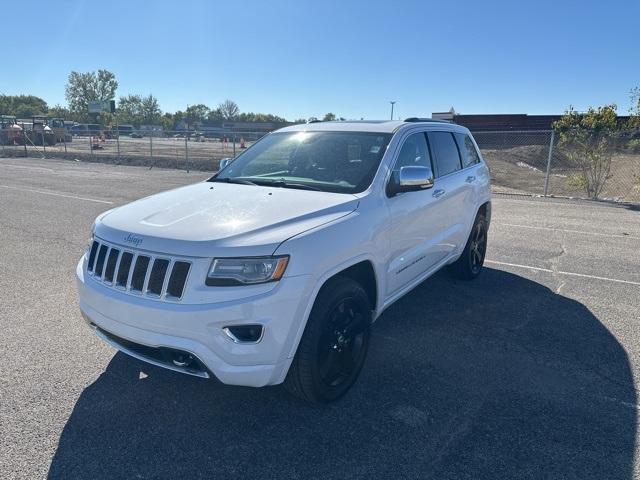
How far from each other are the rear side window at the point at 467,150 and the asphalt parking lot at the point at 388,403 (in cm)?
147

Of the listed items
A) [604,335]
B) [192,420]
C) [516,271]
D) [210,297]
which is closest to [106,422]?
[192,420]

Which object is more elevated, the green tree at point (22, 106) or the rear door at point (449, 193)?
the green tree at point (22, 106)

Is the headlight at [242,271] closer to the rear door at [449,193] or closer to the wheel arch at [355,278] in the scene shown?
the wheel arch at [355,278]

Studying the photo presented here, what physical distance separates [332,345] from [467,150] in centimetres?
356

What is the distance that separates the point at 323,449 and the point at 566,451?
138cm

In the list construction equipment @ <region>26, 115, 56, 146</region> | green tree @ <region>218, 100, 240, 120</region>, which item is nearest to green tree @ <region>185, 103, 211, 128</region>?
green tree @ <region>218, 100, 240, 120</region>

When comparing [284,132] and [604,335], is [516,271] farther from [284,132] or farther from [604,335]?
[284,132]

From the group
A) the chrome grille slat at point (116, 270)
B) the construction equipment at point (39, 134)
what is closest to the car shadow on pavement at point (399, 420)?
the chrome grille slat at point (116, 270)

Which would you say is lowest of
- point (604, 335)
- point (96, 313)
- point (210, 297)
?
point (604, 335)

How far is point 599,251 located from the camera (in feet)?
23.5

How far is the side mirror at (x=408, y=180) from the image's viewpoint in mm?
3451

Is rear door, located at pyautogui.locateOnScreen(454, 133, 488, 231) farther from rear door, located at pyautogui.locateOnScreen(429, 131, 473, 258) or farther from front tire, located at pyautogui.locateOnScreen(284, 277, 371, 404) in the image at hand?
front tire, located at pyautogui.locateOnScreen(284, 277, 371, 404)

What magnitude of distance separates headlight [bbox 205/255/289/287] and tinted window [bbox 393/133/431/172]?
1627 mm

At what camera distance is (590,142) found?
503 inches
